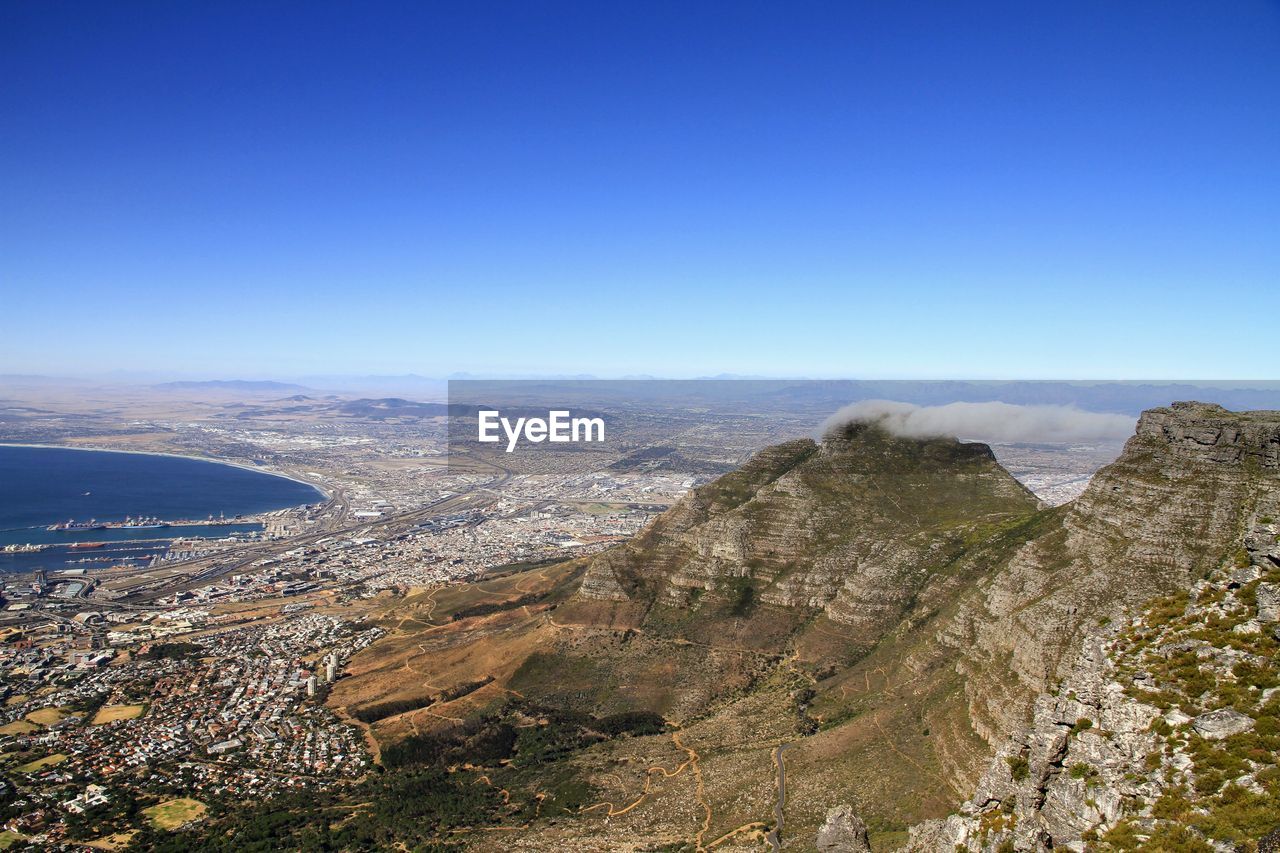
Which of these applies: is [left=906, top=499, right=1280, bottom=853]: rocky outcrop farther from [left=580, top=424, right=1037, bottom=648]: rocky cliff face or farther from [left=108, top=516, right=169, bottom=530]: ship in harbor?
[left=108, top=516, right=169, bottom=530]: ship in harbor

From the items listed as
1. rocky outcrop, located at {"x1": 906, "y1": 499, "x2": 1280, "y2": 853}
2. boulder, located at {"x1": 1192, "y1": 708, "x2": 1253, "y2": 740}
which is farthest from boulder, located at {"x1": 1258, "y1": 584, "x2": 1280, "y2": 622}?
boulder, located at {"x1": 1192, "y1": 708, "x2": 1253, "y2": 740}

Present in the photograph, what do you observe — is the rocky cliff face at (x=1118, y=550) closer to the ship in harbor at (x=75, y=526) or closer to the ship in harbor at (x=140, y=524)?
the ship in harbor at (x=140, y=524)

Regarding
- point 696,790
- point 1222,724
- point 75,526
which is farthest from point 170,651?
point 75,526

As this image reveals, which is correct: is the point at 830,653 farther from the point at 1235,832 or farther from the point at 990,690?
the point at 1235,832

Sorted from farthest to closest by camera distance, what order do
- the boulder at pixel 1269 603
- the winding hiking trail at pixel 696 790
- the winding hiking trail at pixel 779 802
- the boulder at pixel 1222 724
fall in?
1. the winding hiking trail at pixel 696 790
2. the winding hiking trail at pixel 779 802
3. the boulder at pixel 1269 603
4. the boulder at pixel 1222 724

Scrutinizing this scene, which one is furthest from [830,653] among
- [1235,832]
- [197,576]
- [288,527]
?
[288,527]

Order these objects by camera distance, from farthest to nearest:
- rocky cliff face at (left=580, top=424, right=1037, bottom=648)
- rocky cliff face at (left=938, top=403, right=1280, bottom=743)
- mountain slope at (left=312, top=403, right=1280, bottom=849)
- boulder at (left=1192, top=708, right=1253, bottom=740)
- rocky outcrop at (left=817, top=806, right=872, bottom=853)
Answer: rocky cliff face at (left=580, top=424, right=1037, bottom=648) < mountain slope at (left=312, top=403, right=1280, bottom=849) < rocky cliff face at (left=938, top=403, right=1280, bottom=743) < rocky outcrop at (left=817, top=806, right=872, bottom=853) < boulder at (left=1192, top=708, right=1253, bottom=740)

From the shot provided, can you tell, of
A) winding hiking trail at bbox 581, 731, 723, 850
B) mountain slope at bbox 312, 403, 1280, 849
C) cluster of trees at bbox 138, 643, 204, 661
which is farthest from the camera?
cluster of trees at bbox 138, 643, 204, 661

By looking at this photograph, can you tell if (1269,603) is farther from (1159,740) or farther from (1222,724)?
(1159,740)

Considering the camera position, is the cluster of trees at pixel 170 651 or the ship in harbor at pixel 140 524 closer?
the cluster of trees at pixel 170 651

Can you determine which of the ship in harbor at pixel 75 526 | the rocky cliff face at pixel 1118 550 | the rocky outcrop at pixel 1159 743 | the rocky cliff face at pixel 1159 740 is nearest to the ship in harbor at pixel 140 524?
the ship in harbor at pixel 75 526

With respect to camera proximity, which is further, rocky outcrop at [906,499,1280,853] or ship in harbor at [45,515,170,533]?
ship in harbor at [45,515,170,533]

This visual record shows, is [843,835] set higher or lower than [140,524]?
higher
